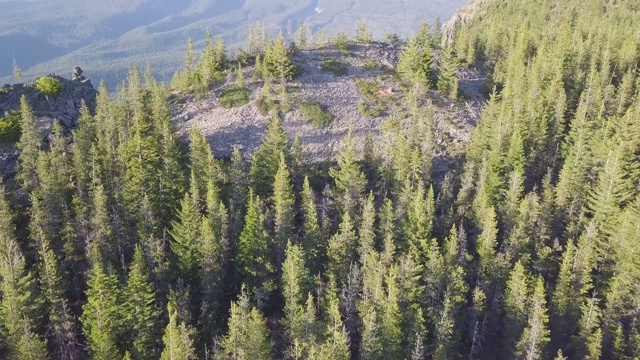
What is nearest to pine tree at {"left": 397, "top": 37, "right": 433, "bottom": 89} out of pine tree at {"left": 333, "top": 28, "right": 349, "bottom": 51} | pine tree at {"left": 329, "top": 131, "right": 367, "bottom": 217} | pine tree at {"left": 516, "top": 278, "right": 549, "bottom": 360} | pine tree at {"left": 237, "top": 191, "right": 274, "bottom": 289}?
pine tree at {"left": 333, "top": 28, "right": 349, "bottom": 51}

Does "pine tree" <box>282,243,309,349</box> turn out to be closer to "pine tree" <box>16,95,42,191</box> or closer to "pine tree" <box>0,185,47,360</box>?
"pine tree" <box>0,185,47,360</box>

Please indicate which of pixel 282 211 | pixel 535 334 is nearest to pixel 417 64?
pixel 282 211

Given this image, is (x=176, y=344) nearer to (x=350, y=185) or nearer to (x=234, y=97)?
(x=350, y=185)

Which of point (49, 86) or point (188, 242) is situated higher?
point (49, 86)

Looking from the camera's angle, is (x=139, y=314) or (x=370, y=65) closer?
(x=139, y=314)

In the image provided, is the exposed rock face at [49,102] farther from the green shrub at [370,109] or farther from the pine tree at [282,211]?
the green shrub at [370,109]

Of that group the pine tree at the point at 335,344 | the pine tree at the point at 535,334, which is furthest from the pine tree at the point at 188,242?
the pine tree at the point at 535,334
